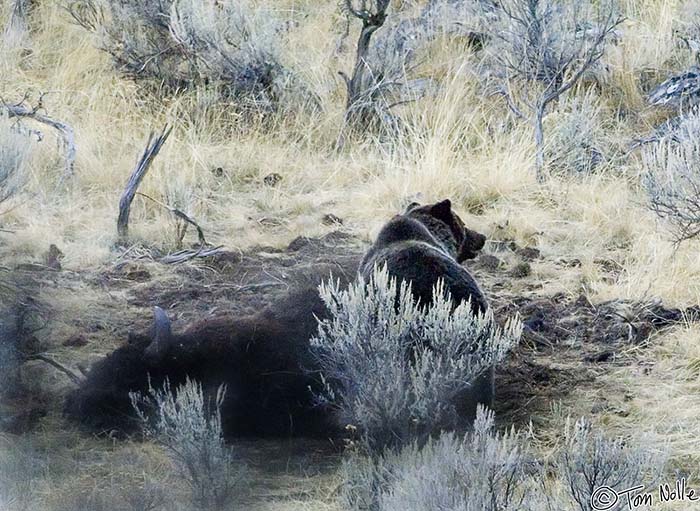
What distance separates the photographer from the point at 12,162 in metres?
7.54

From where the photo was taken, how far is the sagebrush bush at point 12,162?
7.54 m

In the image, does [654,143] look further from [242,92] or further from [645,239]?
[242,92]

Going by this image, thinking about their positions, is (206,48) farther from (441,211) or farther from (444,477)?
(444,477)

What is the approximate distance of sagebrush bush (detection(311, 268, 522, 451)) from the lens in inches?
185

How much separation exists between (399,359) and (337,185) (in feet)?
14.4

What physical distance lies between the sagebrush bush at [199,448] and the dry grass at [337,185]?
144mm

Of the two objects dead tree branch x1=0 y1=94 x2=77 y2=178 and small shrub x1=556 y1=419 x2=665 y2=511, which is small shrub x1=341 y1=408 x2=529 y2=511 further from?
dead tree branch x1=0 y1=94 x2=77 y2=178

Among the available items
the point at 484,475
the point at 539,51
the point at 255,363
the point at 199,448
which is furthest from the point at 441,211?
the point at 539,51

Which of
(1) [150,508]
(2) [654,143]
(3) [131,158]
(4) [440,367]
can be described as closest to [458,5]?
(2) [654,143]

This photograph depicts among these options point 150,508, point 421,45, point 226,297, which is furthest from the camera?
point 421,45

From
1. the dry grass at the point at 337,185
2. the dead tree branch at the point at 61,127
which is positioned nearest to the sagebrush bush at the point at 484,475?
the dry grass at the point at 337,185

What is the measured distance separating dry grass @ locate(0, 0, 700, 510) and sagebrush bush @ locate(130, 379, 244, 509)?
0.14 m

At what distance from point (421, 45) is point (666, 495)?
A: 316 inches

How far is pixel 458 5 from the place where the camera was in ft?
41.6
